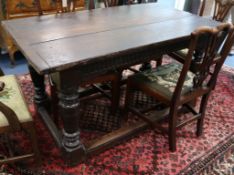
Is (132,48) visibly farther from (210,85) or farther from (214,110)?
(214,110)

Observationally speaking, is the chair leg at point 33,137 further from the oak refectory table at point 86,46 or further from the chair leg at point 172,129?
the chair leg at point 172,129

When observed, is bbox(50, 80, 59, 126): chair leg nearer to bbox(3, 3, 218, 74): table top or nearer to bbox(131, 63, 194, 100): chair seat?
bbox(3, 3, 218, 74): table top

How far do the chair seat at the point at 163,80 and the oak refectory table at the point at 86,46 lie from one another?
230mm

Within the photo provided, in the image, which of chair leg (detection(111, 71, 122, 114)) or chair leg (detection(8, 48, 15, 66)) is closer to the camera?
chair leg (detection(111, 71, 122, 114))

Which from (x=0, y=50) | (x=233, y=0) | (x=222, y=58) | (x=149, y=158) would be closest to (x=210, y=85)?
(x=222, y=58)

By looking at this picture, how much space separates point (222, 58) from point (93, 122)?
1.11 m

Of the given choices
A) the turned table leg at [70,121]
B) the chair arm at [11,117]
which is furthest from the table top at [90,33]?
the chair arm at [11,117]

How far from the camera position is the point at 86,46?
1380 millimetres

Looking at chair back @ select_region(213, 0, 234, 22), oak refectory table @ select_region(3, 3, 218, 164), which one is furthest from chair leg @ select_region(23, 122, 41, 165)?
chair back @ select_region(213, 0, 234, 22)

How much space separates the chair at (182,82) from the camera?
1472 millimetres

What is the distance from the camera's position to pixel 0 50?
10.1 feet

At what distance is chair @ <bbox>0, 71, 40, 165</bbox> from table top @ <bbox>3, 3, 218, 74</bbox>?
326 millimetres

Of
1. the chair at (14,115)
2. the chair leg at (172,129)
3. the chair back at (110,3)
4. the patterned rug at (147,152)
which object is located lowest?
the patterned rug at (147,152)

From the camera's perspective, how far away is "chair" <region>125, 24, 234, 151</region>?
1.47m
